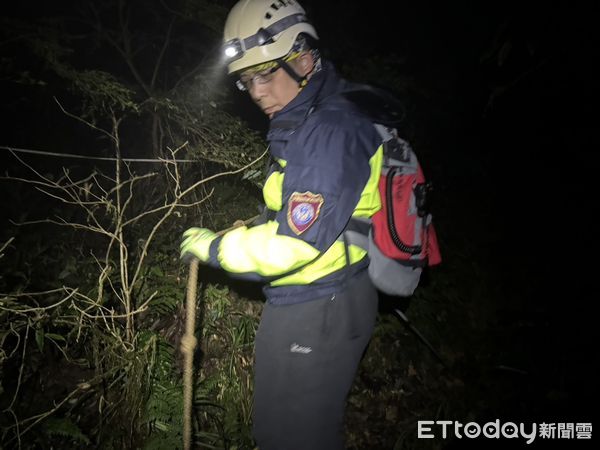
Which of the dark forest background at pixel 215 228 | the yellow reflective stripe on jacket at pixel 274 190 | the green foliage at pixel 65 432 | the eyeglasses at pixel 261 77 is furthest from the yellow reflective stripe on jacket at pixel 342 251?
the green foliage at pixel 65 432

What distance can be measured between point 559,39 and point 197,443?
3996 mm

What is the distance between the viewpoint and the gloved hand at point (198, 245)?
2.27 metres

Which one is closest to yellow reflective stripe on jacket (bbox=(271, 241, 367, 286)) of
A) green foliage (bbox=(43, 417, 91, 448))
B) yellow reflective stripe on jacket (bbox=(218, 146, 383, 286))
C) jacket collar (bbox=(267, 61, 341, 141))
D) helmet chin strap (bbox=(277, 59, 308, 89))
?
yellow reflective stripe on jacket (bbox=(218, 146, 383, 286))

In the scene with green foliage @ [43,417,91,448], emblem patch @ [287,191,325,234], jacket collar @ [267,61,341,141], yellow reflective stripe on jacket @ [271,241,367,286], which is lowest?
green foliage @ [43,417,91,448]

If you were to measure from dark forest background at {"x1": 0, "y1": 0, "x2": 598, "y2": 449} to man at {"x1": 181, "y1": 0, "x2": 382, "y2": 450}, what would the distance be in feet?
2.19

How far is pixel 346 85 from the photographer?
89.0 inches

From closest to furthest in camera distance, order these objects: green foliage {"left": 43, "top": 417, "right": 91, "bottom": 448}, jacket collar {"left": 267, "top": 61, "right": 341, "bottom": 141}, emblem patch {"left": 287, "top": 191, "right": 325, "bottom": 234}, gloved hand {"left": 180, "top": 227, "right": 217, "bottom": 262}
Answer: emblem patch {"left": 287, "top": 191, "right": 325, "bottom": 234} → jacket collar {"left": 267, "top": 61, "right": 341, "bottom": 141} → gloved hand {"left": 180, "top": 227, "right": 217, "bottom": 262} → green foliage {"left": 43, "top": 417, "right": 91, "bottom": 448}

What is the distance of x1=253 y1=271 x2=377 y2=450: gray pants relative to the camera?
2.29m

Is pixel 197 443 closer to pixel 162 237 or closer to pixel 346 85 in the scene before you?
pixel 162 237

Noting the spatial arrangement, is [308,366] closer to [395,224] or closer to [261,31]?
[395,224]

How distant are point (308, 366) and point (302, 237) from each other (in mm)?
898

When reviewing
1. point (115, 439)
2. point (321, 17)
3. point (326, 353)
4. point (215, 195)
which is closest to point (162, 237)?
point (215, 195)

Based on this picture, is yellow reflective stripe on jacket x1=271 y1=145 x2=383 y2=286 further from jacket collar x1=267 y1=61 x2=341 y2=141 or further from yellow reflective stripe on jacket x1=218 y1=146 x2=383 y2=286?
jacket collar x1=267 y1=61 x2=341 y2=141

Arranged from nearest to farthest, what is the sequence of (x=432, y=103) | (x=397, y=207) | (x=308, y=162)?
(x=308, y=162) → (x=397, y=207) → (x=432, y=103)
